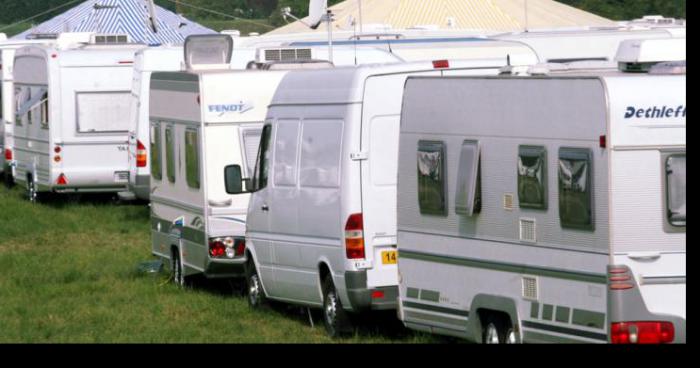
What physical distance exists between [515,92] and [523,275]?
1.15 metres

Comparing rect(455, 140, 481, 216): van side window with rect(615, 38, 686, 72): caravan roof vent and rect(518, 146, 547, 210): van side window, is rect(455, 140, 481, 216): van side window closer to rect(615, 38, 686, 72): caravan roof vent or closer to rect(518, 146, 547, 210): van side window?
rect(518, 146, 547, 210): van side window

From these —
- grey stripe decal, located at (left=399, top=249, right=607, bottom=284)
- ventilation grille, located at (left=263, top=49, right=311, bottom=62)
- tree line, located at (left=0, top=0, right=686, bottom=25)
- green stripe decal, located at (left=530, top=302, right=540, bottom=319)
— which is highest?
tree line, located at (left=0, top=0, right=686, bottom=25)

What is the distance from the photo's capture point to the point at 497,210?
968cm

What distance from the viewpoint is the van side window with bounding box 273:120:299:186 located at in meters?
12.9

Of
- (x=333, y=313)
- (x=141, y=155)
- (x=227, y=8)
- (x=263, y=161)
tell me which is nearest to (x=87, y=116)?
(x=141, y=155)

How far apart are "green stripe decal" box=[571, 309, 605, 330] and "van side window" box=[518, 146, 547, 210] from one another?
700 mm

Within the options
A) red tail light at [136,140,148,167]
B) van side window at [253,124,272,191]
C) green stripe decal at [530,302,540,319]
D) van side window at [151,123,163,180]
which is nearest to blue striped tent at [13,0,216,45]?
red tail light at [136,140,148,167]

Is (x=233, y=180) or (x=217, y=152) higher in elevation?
(x=217, y=152)

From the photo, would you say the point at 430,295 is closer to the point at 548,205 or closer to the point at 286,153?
the point at 548,205

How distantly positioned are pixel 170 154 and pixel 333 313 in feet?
16.0

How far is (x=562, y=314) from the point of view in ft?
29.7

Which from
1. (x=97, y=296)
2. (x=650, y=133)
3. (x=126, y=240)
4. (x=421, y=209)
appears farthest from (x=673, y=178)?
(x=126, y=240)

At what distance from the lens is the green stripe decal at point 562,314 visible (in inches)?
354

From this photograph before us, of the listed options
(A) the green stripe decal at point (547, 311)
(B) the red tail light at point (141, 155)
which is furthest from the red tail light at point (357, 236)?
(B) the red tail light at point (141, 155)
